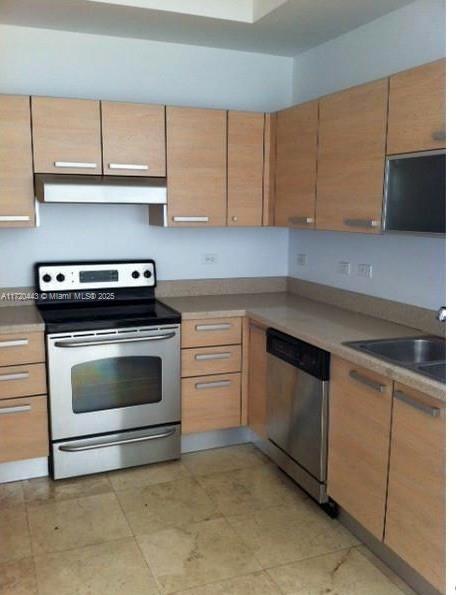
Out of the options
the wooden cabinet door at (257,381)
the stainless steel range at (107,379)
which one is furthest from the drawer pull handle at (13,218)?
the wooden cabinet door at (257,381)

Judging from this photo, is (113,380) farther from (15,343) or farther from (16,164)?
(16,164)

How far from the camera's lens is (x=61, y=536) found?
2.58 meters

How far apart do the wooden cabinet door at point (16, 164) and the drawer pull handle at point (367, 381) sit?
6.24ft

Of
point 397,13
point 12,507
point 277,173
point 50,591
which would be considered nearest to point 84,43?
point 277,173

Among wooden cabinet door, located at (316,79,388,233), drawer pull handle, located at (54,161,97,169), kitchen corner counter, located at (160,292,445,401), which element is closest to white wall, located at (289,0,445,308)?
kitchen corner counter, located at (160,292,445,401)

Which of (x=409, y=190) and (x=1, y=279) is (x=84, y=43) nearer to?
(x=1, y=279)

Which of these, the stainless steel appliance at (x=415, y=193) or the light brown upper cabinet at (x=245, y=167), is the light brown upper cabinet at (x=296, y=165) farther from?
the stainless steel appliance at (x=415, y=193)

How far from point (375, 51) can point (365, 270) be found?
1.21 meters

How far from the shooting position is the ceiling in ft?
9.55

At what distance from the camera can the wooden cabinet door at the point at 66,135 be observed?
9.98 feet

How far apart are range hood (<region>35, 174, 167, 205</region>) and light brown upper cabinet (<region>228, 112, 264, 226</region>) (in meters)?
0.47

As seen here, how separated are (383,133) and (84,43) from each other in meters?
1.94

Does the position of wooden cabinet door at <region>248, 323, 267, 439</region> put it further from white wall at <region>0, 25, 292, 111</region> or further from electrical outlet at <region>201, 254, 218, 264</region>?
white wall at <region>0, 25, 292, 111</region>

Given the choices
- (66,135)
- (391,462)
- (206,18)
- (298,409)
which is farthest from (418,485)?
(206,18)
